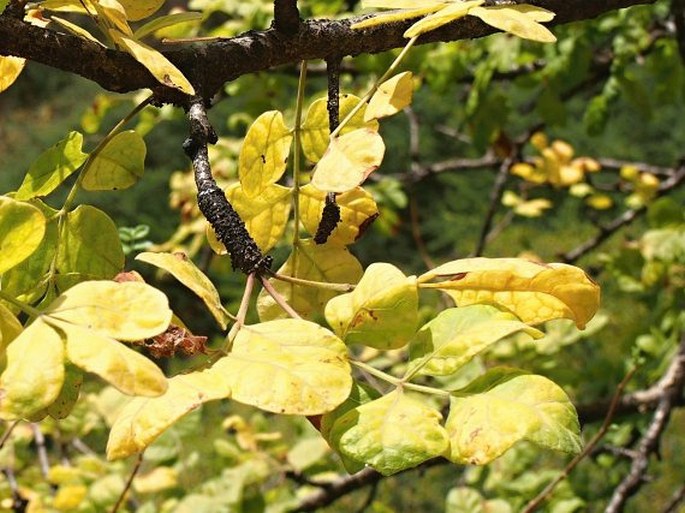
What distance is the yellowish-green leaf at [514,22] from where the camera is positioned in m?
0.66

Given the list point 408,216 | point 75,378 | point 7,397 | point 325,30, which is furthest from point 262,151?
point 408,216

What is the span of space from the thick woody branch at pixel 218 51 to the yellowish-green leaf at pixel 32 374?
268 mm

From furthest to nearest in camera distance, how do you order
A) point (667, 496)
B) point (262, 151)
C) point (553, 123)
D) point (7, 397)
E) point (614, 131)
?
point (614, 131) → point (667, 496) → point (553, 123) → point (262, 151) → point (7, 397)

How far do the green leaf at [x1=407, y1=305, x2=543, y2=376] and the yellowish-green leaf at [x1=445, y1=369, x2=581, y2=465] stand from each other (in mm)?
28

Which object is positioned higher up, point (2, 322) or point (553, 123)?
point (2, 322)

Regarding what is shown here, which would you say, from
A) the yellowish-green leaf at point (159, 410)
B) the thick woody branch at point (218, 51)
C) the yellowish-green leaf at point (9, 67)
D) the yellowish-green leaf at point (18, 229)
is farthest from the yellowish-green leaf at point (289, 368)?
the yellowish-green leaf at point (9, 67)

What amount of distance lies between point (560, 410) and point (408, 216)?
8263mm

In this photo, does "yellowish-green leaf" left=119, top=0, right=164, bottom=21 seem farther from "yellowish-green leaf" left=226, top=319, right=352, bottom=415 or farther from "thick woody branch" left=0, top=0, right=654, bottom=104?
"yellowish-green leaf" left=226, top=319, right=352, bottom=415

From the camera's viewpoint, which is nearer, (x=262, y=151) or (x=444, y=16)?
(x=444, y=16)

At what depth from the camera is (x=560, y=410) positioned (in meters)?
0.56

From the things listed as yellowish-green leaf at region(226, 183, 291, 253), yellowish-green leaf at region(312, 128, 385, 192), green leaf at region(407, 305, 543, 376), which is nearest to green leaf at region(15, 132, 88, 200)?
yellowish-green leaf at region(226, 183, 291, 253)

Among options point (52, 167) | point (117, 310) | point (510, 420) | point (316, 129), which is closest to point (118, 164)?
point (52, 167)

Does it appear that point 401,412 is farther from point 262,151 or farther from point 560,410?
point 262,151

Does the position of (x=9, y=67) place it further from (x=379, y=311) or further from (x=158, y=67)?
(x=379, y=311)
